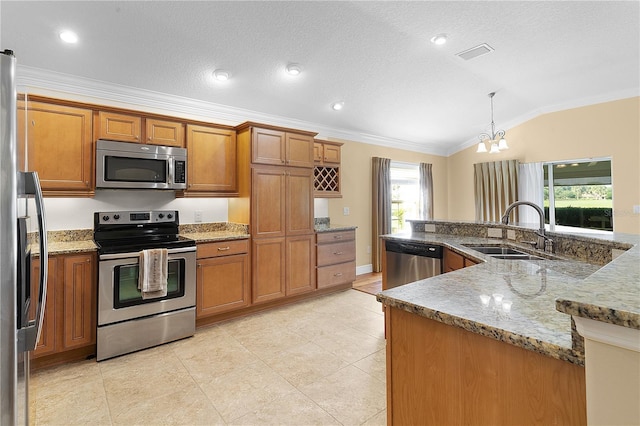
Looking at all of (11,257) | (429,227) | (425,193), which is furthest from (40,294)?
(425,193)

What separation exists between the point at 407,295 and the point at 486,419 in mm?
446

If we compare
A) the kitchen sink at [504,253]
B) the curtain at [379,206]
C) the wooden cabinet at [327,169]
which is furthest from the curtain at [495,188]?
the kitchen sink at [504,253]

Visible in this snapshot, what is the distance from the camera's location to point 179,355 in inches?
105

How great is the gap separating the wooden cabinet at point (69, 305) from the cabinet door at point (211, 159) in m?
1.23

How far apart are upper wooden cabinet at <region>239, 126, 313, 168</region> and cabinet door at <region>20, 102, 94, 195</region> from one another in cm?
153

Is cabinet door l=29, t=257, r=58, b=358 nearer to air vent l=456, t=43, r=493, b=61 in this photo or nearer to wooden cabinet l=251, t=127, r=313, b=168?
wooden cabinet l=251, t=127, r=313, b=168

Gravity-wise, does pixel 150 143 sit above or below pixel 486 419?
above

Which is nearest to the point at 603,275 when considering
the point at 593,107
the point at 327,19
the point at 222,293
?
the point at 327,19

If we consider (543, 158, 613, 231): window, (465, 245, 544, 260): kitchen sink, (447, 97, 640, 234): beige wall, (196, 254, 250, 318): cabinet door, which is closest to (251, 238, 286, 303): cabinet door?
(196, 254, 250, 318): cabinet door

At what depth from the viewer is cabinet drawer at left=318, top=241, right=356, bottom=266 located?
413 cm

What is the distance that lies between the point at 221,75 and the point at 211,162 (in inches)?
36.4

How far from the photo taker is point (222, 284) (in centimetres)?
329

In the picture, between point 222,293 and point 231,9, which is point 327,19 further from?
point 222,293

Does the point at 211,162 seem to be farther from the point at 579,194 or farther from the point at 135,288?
the point at 579,194
